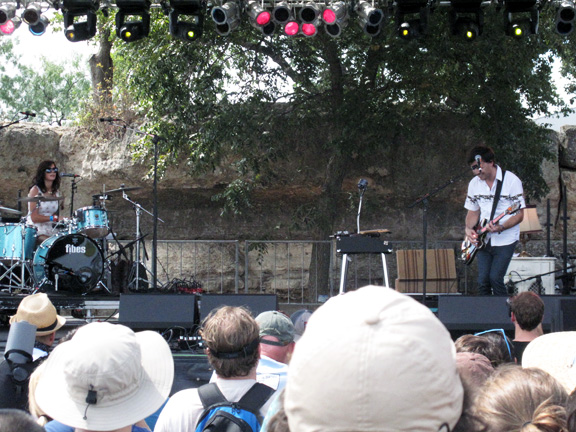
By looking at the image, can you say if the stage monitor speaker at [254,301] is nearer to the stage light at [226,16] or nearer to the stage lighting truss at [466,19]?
the stage light at [226,16]

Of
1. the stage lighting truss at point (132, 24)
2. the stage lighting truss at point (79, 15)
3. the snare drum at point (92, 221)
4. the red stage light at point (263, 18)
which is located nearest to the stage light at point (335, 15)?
the red stage light at point (263, 18)

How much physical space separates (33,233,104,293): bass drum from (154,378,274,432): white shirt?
21.3 feet

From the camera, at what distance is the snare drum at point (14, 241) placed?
9.24 m

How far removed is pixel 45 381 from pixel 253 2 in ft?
23.0

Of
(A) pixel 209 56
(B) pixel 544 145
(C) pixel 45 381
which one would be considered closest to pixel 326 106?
(A) pixel 209 56

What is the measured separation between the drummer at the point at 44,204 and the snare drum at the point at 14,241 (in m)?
0.27

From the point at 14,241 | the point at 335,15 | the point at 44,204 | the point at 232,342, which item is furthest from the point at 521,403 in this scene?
the point at 44,204

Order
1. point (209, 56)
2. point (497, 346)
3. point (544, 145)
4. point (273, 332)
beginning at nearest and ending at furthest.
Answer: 1. point (497, 346)
2. point (273, 332)
3. point (209, 56)
4. point (544, 145)

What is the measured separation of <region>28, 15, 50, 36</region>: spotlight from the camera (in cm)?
879

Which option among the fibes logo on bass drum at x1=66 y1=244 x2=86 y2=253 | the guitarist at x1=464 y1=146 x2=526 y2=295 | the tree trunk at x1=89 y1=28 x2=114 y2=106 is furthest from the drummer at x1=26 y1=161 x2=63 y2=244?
the guitarist at x1=464 y1=146 x2=526 y2=295

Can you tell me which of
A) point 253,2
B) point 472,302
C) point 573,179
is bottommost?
point 472,302

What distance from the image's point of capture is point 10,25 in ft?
28.6

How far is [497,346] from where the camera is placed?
3.51m

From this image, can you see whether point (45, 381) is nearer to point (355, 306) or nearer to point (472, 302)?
point (355, 306)
